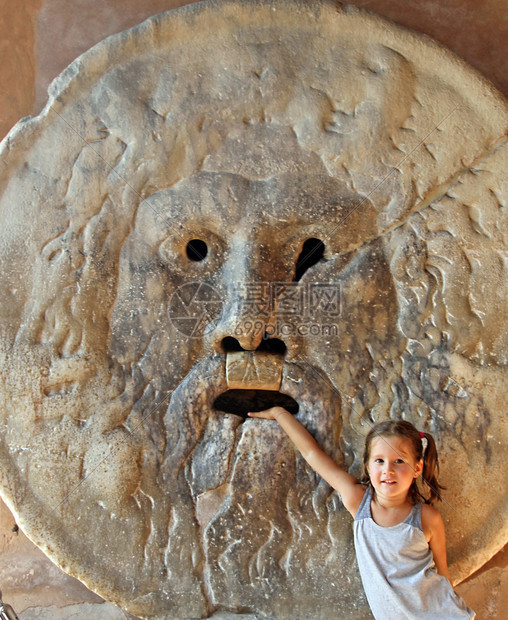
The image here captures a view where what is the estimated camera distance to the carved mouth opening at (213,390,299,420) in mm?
2217

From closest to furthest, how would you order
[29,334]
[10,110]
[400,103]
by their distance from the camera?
[400,103] → [29,334] → [10,110]

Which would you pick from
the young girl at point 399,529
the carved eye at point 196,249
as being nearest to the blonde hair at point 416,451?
the young girl at point 399,529

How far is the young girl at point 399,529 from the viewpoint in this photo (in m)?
1.75

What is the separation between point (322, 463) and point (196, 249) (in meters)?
0.87

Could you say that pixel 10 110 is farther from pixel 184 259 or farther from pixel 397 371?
pixel 397 371

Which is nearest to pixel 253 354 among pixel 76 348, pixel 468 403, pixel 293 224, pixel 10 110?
pixel 293 224

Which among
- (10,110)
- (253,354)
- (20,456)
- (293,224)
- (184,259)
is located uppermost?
(10,110)

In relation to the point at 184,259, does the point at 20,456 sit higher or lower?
lower

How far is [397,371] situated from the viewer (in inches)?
79.5

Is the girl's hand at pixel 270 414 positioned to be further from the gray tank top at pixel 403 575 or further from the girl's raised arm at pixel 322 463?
the gray tank top at pixel 403 575

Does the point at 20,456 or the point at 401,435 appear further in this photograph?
the point at 20,456

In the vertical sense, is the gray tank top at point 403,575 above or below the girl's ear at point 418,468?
below

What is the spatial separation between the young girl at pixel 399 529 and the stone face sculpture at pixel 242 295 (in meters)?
0.16

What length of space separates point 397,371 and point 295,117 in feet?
3.03
